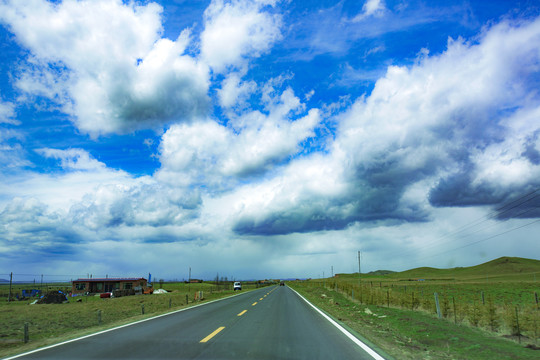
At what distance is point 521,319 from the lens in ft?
36.4

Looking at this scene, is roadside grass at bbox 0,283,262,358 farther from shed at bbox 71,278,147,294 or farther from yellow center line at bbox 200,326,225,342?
shed at bbox 71,278,147,294

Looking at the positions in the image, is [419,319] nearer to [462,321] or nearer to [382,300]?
[462,321]

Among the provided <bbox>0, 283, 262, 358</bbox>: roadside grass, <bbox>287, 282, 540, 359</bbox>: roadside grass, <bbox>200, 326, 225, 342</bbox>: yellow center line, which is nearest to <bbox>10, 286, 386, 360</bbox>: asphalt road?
<bbox>200, 326, 225, 342</bbox>: yellow center line

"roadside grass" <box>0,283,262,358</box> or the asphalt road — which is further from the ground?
the asphalt road

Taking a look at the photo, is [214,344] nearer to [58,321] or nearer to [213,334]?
[213,334]

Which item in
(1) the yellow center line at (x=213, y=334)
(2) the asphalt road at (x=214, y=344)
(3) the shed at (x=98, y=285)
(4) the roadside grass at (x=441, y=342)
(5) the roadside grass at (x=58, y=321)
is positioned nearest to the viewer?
(2) the asphalt road at (x=214, y=344)

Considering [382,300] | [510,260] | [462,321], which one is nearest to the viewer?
[462,321]

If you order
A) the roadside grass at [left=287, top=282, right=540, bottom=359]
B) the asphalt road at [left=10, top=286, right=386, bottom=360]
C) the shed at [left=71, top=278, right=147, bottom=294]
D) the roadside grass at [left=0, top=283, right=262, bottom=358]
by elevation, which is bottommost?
the shed at [left=71, top=278, right=147, bottom=294]

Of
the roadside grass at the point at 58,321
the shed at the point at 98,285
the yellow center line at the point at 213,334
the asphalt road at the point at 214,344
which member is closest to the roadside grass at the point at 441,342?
the asphalt road at the point at 214,344

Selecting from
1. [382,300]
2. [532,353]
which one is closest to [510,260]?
[382,300]

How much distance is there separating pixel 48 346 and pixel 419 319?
13995 mm

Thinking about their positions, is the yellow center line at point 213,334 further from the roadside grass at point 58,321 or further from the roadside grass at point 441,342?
the roadside grass at point 441,342

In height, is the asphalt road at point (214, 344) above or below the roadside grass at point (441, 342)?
above

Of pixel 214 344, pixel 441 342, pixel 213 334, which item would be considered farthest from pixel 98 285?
pixel 441 342
